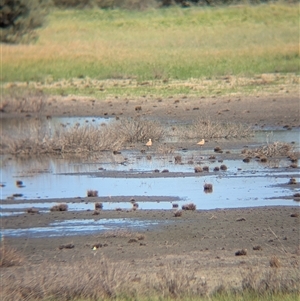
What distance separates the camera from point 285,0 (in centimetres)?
2156

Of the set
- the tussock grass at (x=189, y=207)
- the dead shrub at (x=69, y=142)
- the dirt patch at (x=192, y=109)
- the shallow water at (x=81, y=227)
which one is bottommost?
the shallow water at (x=81, y=227)

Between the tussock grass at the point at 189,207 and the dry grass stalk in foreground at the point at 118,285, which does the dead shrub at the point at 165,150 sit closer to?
the tussock grass at the point at 189,207

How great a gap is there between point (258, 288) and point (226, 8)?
14.8m

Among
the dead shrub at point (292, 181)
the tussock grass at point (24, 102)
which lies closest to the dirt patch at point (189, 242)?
the dead shrub at point (292, 181)

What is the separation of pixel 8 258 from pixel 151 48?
73.1 feet

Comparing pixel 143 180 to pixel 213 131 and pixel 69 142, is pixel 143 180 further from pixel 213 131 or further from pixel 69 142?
pixel 213 131

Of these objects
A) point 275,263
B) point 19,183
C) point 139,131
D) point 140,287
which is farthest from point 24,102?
point 140,287

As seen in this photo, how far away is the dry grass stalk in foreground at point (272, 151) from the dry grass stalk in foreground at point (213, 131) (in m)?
2.31

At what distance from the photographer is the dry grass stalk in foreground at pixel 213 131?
2094cm

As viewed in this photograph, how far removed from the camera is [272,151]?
18328 millimetres

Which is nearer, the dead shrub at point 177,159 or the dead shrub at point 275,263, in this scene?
the dead shrub at point 275,263

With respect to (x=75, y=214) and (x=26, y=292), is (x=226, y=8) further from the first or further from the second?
(x=26, y=292)

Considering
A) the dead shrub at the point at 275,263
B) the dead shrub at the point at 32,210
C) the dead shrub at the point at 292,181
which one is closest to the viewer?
the dead shrub at the point at 275,263

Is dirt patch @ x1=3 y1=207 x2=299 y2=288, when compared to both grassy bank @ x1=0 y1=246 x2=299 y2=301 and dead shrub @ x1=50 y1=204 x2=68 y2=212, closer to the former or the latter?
dead shrub @ x1=50 y1=204 x2=68 y2=212
